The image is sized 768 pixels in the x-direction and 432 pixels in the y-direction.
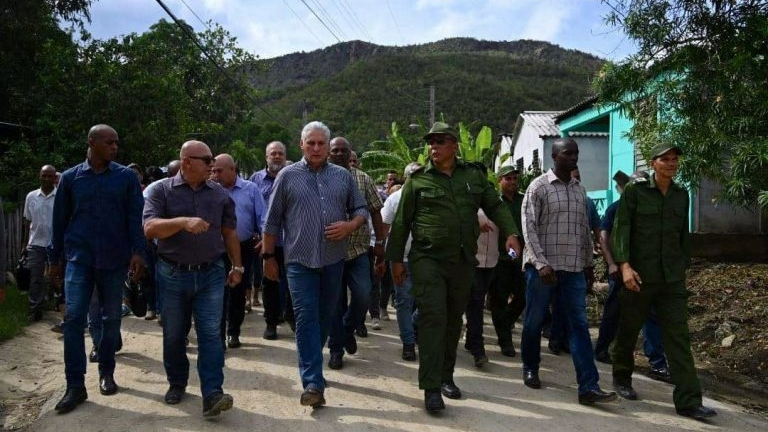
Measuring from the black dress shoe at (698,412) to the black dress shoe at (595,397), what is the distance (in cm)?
52

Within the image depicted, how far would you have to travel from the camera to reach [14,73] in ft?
56.0

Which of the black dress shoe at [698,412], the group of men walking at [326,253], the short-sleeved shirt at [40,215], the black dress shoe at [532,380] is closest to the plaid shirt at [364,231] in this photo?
the group of men walking at [326,253]

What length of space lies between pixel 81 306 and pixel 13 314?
4418mm

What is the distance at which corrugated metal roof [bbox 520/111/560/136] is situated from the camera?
2366 centimetres

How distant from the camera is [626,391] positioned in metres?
5.47

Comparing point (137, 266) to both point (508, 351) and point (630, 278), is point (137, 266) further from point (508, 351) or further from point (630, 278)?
point (508, 351)

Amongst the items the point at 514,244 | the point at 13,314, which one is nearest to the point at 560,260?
the point at 514,244

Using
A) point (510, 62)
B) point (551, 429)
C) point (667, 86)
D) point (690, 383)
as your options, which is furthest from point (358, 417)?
point (510, 62)

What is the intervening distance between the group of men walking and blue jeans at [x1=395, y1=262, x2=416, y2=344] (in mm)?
1061

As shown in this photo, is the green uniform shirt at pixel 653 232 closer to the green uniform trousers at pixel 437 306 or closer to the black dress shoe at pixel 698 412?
the black dress shoe at pixel 698 412

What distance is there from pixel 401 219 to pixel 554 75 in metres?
70.0

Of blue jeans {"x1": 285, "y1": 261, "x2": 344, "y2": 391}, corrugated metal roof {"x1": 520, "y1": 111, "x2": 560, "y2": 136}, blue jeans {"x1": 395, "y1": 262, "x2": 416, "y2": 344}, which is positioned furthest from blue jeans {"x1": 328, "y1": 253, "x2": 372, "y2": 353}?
corrugated metal roof {"x1": 520, "y1": 111, "x2": 560, "y2": 136}

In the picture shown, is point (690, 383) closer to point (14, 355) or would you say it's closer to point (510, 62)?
point (14, 355)

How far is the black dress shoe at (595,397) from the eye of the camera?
505 cm
